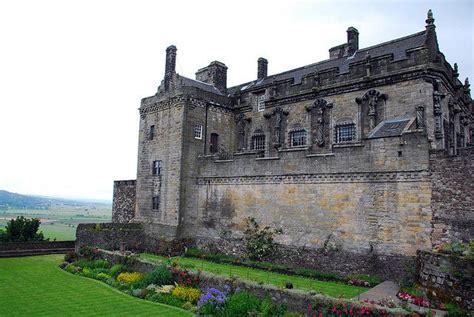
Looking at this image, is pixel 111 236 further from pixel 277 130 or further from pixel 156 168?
pixel 277 130

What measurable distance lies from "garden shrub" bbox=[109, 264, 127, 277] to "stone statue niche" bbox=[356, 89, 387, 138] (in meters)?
16.2

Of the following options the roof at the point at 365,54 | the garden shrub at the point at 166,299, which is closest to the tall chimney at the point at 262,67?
the roof at the point at 365,54

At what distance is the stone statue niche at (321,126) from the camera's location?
26609 millimetres

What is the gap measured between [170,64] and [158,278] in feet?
63.6

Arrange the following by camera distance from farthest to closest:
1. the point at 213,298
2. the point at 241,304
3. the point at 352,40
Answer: the point at 352,40
the point at 213,298
the point at 241,304

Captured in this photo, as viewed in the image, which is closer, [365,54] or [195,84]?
[365,54]

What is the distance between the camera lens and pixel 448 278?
1309 cm

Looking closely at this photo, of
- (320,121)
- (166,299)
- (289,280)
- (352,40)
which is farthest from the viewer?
(352,40)

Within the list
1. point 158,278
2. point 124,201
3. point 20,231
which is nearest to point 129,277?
point 158,278

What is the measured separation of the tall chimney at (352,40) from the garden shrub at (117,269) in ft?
73.2

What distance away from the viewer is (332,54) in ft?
104

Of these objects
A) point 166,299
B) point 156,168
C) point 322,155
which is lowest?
point 166,299

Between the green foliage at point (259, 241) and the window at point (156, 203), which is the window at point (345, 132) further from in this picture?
the window at point (156, 203)

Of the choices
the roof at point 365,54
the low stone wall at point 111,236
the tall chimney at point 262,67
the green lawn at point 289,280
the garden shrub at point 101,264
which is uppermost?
the tall chimney at point 262,67
